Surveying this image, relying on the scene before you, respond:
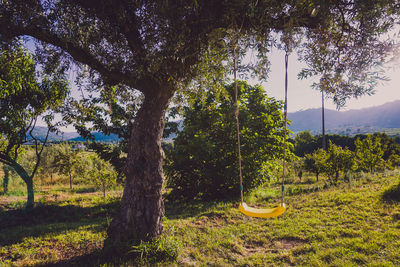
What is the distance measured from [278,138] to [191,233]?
24.0 ft

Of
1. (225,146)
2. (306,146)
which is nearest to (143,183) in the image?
(225,146)

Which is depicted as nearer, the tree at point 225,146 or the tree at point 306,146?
the tree at point 225,146

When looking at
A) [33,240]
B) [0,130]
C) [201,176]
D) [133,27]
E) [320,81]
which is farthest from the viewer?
[201,176]

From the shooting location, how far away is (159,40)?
4.34 metres

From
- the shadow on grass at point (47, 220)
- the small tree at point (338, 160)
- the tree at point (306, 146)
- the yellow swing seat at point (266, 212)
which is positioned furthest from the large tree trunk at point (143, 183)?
the tree at point (306, 146)

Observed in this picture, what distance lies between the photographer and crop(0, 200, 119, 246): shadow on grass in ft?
21.7

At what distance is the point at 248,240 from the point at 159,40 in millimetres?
6118

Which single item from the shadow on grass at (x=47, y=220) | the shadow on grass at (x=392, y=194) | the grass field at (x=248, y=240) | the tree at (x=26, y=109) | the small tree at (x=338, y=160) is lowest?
the shadow on grass at (x=47, y=220)

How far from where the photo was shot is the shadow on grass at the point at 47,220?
6602 mm

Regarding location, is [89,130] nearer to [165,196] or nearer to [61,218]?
[61,218]

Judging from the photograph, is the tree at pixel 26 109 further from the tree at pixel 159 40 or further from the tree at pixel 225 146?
the tree at pixel 225 146

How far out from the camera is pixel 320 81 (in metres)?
4.94

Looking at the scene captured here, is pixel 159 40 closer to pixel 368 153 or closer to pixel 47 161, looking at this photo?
pixel 368 153

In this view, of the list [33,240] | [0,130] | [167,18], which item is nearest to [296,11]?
[167,18]
